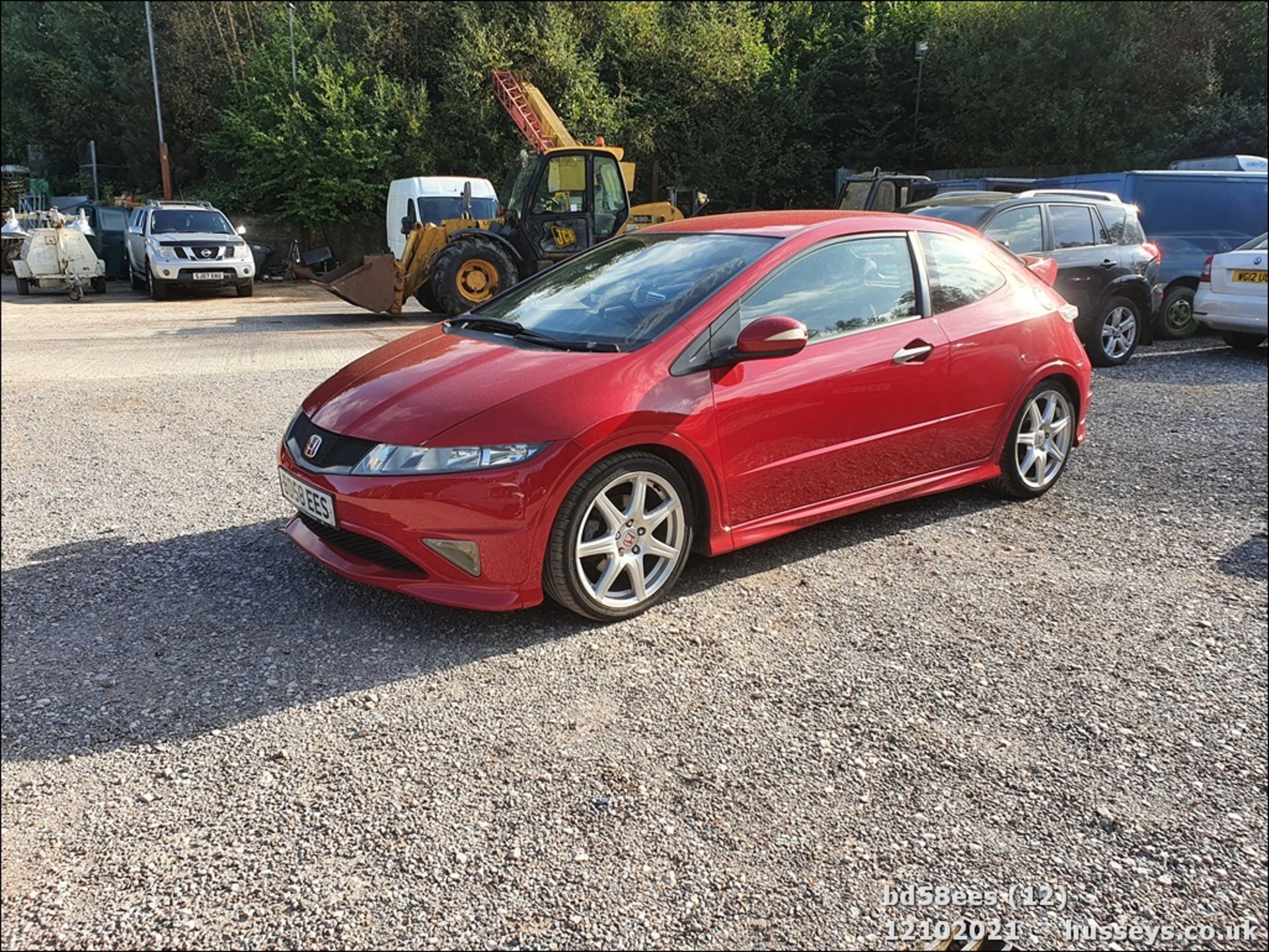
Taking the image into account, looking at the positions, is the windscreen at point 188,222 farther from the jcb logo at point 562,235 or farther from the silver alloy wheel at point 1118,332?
the silver alloy wheel at point 1118,332

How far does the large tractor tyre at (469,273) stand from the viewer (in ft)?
44.0

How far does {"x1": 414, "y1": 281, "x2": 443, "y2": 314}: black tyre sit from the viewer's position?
14.4 m

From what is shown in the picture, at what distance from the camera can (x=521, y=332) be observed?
422cm

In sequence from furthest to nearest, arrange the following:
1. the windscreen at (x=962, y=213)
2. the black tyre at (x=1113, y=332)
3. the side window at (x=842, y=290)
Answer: the black tyre at (x=1113, y=332), the windscreen at (x=962, y=213), the side window at (x=842, y=290)

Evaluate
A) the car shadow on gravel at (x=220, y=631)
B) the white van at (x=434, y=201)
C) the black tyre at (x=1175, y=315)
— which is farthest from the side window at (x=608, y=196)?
the car shadow on gravel at (x=220, y=631)

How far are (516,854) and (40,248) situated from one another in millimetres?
11362

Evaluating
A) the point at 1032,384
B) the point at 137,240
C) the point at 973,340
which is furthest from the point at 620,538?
the point at 137,240

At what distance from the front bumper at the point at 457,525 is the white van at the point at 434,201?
1847 cm

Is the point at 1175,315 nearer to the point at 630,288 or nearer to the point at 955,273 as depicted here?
the point at 955,273

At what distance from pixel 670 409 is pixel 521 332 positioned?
A: 0.89m

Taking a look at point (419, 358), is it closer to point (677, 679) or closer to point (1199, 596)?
point (677, 679)

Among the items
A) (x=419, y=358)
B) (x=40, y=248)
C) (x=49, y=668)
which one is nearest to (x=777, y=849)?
(x=49, y=668)

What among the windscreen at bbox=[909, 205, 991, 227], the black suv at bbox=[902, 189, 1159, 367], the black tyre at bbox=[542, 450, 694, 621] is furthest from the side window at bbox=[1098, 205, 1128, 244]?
the black tyre at bbox=[542, 450, 694, 621]

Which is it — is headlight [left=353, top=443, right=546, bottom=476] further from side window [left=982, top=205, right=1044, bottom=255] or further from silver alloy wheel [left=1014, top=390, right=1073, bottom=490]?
side window [left=982, top=205, right=1044, bottom=255]
